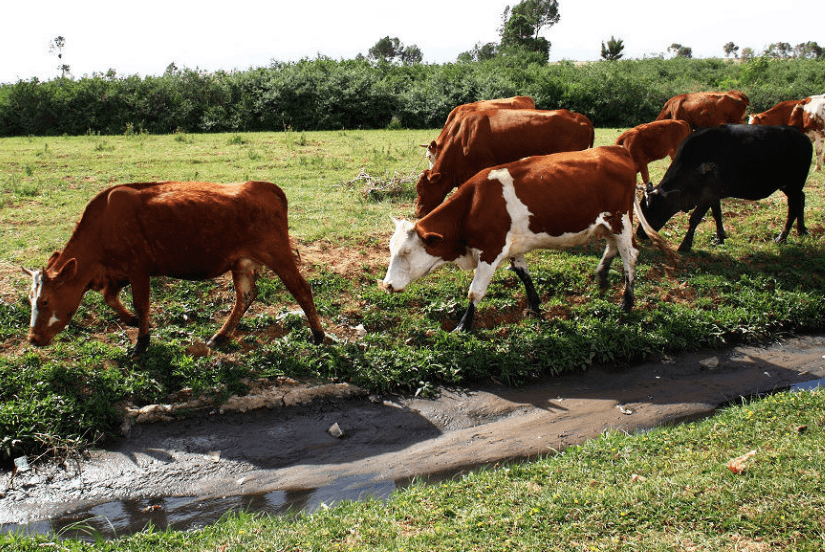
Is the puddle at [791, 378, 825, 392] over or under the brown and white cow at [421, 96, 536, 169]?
under

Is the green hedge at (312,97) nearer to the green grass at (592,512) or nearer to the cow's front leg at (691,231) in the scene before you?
the cow's front leg at (691,231)

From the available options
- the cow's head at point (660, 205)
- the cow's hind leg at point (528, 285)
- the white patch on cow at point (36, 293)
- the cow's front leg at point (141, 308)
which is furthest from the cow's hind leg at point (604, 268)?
the white patch on cow at point (36, 293)

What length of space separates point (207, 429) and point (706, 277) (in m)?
6.93

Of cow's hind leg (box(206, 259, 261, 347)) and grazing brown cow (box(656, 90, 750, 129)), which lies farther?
grazing brown cow (box(656, 90, 750, 129))

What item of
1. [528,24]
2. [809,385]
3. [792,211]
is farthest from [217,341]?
[528,24]

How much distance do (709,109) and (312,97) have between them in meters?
15.2

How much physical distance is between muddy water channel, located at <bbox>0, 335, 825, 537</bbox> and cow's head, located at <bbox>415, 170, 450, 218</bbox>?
378cm

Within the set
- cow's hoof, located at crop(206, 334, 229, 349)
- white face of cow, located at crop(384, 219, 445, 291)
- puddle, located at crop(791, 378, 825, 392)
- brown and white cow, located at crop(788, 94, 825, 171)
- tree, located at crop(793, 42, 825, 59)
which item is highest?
tree, located at crop(793, 42, 825, 59)

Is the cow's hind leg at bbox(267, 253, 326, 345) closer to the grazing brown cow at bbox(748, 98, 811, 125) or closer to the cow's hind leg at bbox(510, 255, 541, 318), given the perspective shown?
the cow's hind leg at bbox(510, 255, 541, 318)

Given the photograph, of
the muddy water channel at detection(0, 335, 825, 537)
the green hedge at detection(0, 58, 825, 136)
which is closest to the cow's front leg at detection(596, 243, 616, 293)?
the muddy water channel at detection(0, 335, 825, 537)

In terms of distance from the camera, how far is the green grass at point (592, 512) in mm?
4305

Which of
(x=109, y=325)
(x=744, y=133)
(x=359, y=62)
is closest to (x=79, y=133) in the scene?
(x=359, y=62)

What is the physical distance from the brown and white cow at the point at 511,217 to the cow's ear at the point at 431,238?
1 cm

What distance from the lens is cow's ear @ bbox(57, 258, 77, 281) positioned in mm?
6625
